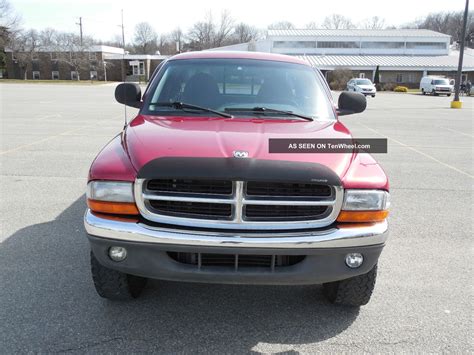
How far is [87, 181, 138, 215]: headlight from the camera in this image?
2.74 metres

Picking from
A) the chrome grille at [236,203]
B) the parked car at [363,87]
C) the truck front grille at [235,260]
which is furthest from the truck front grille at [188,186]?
the parked car at [363,87]

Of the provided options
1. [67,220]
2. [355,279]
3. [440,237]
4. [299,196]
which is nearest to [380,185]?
[299,196]

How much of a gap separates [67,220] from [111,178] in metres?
2.67

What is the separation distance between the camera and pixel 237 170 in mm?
2641

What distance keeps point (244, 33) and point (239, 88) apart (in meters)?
118

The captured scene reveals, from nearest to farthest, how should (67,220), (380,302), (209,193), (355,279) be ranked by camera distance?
(209,193) < (355,279) < (380,302) < (67,220)

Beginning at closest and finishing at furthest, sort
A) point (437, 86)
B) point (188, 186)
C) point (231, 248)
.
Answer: point (231, 248), point (188, 186), point (437, 86)

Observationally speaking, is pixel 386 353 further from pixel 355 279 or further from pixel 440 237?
pixel 440 237

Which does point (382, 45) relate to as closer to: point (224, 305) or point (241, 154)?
point (224, 305)

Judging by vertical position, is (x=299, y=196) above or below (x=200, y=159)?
below

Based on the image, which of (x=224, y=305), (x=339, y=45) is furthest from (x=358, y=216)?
(x=339, y=45)

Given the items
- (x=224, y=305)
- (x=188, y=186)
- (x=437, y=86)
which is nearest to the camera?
(x=188, y=186)

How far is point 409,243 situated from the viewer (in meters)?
4.72

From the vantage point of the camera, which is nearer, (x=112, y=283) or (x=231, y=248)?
(x=231, y=248)
